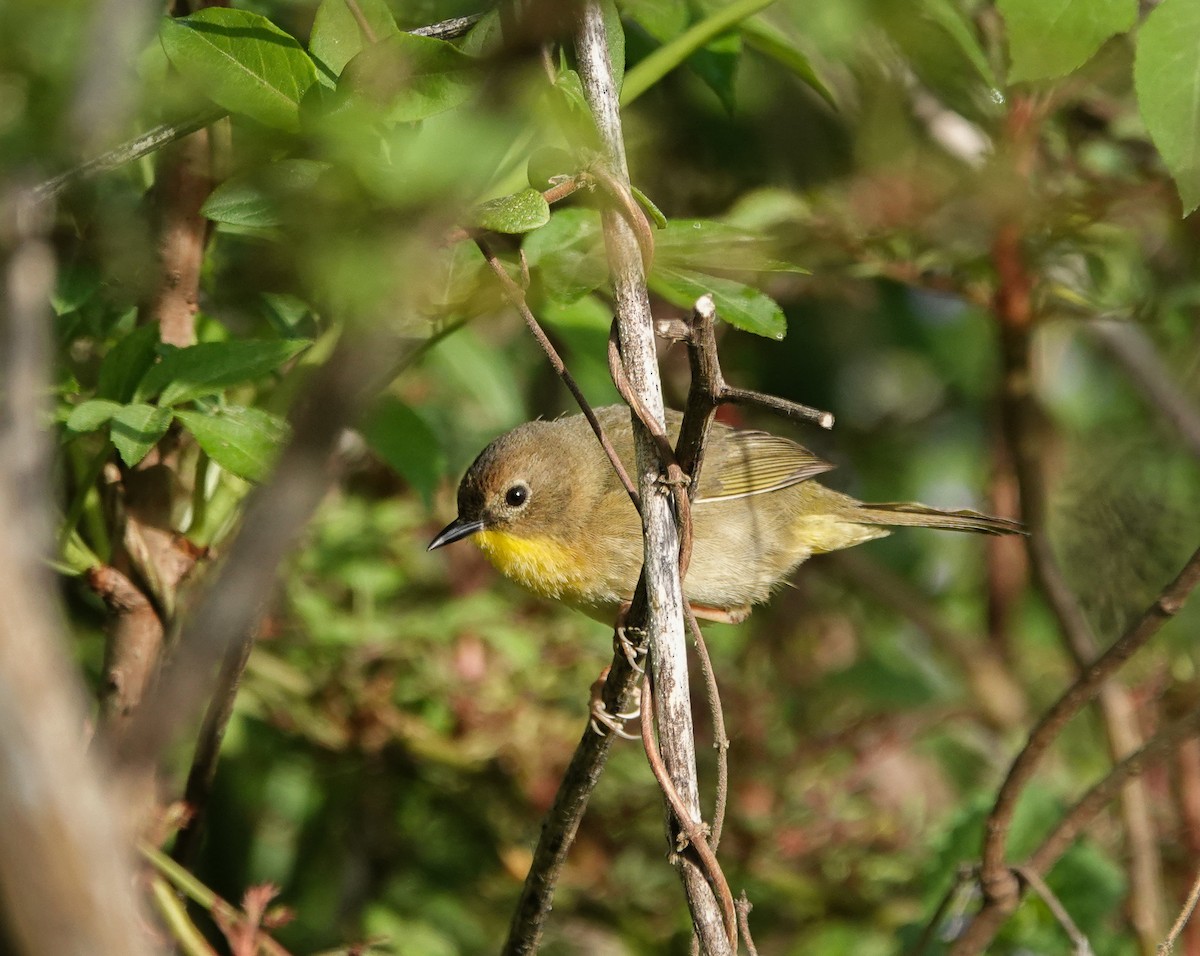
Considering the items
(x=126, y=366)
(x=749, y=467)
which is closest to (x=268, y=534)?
(x=126, y=366)

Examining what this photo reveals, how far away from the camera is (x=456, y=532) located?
3254 mm

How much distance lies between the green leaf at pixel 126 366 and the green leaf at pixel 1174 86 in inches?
62.1

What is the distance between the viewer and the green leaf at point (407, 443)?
8.25 feet

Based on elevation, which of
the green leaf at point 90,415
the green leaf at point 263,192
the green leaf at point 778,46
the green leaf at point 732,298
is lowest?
the green leaf at point 90,415

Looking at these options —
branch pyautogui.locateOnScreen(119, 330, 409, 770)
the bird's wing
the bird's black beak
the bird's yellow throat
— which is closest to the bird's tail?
the bird's wing

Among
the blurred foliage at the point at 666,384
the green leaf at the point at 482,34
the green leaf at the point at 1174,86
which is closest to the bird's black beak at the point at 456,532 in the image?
the blurred foliage at the point at 666,384

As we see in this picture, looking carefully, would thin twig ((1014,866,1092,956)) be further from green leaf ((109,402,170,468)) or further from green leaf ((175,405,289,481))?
green leaf ((109,402,170,468))

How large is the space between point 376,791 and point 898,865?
148cm

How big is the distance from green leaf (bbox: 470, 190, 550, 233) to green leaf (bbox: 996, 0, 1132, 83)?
0.79 meters

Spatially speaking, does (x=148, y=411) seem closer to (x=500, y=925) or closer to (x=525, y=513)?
(x=525, y=513)

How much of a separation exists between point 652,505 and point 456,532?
1.42m

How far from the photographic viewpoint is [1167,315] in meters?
3.49

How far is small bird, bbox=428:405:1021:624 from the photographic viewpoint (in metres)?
3.20

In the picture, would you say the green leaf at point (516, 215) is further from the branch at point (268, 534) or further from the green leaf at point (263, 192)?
the branch at point (268, 534)
